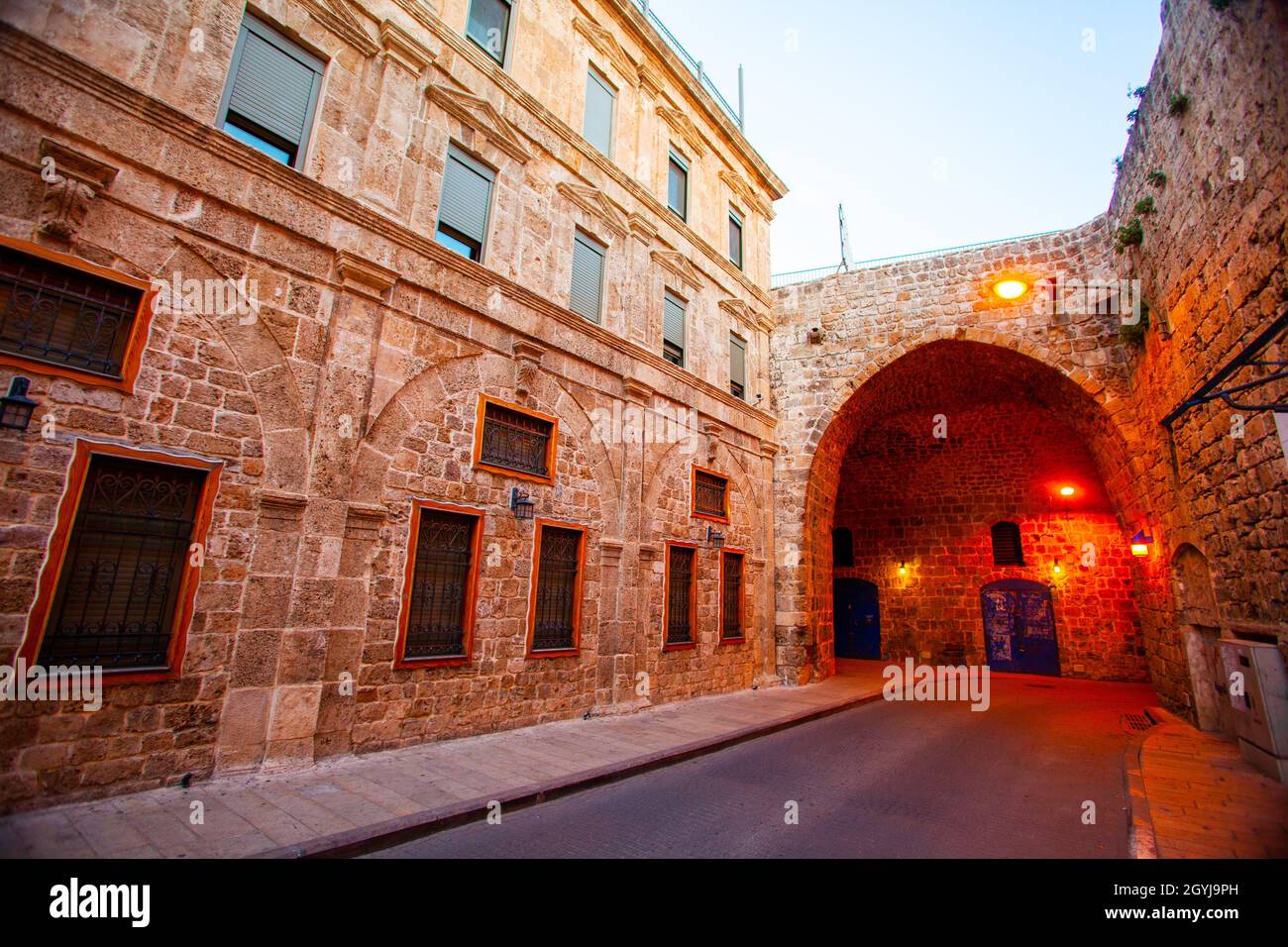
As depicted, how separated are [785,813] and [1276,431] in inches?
241

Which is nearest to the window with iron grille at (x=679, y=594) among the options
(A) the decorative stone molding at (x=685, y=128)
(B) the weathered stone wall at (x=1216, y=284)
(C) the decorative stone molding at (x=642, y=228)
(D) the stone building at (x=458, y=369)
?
(D) the stone building at (x=458, y=369)

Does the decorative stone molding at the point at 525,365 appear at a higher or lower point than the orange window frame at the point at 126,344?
higher

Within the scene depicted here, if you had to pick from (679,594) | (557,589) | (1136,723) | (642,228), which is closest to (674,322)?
(642,228)

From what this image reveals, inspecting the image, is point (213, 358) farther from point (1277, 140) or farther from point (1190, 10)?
point (1190, 10)

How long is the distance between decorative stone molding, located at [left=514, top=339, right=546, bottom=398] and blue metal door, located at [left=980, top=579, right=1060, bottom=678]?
15354 mm

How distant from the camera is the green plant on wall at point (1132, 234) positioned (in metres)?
→ 9.28

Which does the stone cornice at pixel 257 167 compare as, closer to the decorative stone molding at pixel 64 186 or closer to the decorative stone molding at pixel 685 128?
the decorative stone molding at pixel 64 186

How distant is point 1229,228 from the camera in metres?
6.22

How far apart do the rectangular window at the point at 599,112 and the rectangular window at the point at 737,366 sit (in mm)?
4696

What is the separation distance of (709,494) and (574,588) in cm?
401

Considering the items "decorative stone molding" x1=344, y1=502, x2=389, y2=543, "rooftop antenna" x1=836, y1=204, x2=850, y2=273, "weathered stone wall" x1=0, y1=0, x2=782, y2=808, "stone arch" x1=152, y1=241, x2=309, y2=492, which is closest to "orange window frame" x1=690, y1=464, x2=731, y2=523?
"weathered stone wall" x1=0, y1=0, x2=782, y2=808

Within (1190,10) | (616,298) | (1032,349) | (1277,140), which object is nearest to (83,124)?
(616,298)

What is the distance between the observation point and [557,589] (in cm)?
Answer: 774

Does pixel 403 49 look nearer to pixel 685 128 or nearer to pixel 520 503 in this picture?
pixel 520 503
